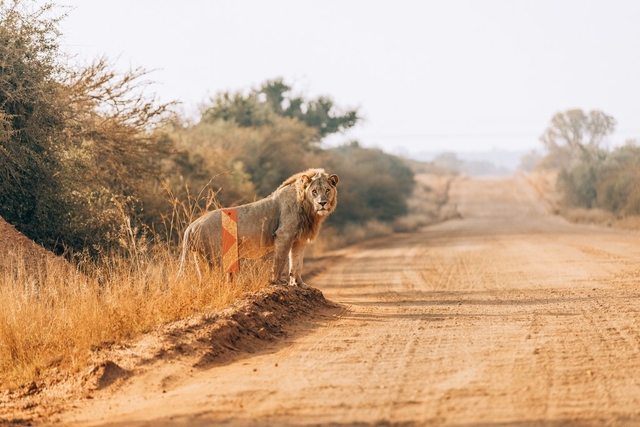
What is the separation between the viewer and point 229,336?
10.1 m

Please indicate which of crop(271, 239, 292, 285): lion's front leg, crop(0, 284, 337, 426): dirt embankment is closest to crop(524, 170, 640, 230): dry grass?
crop(271, 239, 292, 285): lion's front leg

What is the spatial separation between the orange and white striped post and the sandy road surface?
1813 millimetres

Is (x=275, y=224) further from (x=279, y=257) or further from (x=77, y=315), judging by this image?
(x=77, y=315)

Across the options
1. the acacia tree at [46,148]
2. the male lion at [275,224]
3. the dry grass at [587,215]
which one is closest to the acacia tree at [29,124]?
the acacia tree at [46,148]

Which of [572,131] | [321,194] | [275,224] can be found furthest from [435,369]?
[572,131]

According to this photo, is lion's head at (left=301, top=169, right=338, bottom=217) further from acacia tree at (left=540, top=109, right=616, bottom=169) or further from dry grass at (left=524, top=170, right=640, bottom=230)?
acacia tree at (left=540, top=109, right=616, bottom=169)

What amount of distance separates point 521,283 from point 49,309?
9124 millimetres

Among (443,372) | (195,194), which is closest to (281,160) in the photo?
(195,194)

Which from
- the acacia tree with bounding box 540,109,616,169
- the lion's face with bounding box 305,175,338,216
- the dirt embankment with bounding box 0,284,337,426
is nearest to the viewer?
the dirt embankment with bounding box 0,284,337,426

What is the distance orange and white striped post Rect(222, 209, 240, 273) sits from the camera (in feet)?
45.5

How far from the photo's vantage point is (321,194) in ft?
44.9

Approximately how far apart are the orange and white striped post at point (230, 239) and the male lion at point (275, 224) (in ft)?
0.20

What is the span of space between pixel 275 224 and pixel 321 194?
0.92 metres

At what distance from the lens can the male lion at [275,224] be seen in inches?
546
